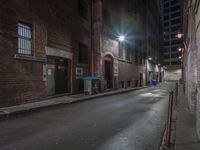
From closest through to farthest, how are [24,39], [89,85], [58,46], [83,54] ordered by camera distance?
[24,39] < [58,46] < [89,85] < [83,54]

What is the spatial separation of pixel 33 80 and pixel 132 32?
21.9m

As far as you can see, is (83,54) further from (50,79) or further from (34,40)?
(34,40)

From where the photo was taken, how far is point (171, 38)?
270 ft

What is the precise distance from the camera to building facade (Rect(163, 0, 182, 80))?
78.4 meters

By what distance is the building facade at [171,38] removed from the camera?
78.4 m

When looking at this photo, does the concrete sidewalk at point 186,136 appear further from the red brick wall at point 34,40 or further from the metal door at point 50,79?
the metal door at point 50,79

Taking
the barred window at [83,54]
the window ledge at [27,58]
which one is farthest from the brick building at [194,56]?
the barred window at [83,54]

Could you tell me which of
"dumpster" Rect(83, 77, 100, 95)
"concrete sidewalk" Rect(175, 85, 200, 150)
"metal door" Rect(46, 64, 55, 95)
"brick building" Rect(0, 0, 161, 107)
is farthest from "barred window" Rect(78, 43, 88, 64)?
"concrete sidewalk" Rect(175, 85, 200, 150)

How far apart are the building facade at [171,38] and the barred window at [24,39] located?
240 ft

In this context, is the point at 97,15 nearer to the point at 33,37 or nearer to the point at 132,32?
the point at 33,37

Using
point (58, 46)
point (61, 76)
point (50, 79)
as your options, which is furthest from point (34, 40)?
point (61, 76)

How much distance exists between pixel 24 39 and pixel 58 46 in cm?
308

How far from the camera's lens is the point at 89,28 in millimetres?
18359

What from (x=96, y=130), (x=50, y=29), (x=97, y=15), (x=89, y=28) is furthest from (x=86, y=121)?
(x=97, y=15)
